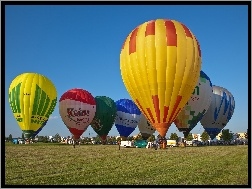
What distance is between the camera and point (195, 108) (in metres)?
32.6

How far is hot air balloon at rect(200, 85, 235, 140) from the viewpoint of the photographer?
4050 cm

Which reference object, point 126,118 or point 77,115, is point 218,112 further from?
point 77,115

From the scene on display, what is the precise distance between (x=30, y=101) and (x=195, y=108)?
1554 cm

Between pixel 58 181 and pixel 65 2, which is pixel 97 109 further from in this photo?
pixel 65 2

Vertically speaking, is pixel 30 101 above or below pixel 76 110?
above

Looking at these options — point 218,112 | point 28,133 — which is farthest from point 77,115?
point 218,112

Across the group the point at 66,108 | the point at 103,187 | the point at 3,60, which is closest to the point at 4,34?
the point at 3,60

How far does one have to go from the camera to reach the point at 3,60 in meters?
7.12

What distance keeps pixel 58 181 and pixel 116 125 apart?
38.7 meters

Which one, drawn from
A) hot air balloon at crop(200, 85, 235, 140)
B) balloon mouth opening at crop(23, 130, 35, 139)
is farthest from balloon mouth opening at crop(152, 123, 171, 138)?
hot air balloon at crop(200, 85, 235, 140)

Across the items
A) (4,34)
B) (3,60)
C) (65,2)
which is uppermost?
(65,2)

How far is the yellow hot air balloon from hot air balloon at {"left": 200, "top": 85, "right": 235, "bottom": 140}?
56.4 ft

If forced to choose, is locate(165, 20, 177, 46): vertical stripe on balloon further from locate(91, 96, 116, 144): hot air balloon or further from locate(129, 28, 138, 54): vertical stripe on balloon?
locate(91, 96, 116, 144): hot air balloon

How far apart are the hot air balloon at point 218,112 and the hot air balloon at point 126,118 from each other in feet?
33.2
